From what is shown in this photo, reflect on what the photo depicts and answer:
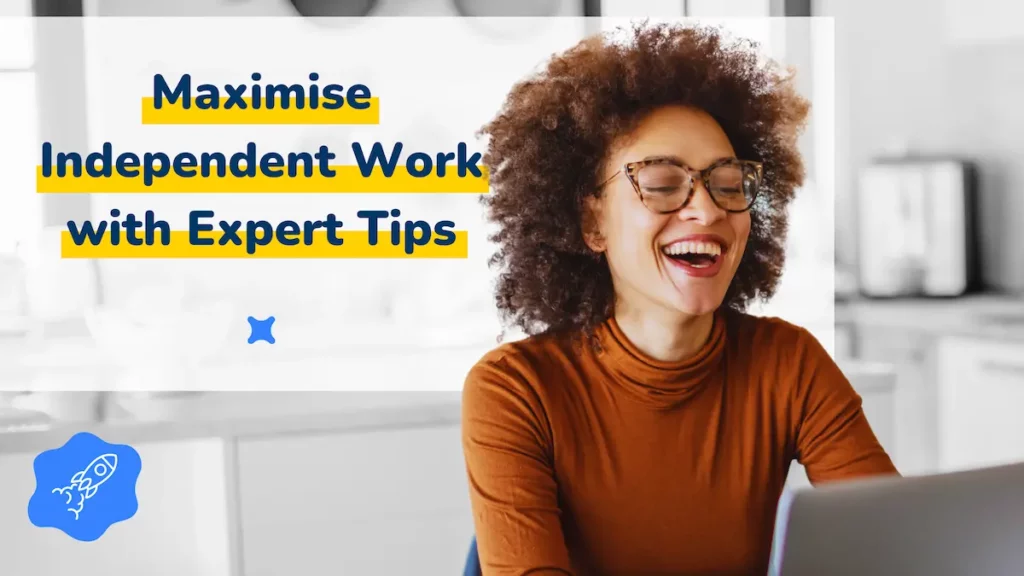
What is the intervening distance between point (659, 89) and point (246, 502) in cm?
102

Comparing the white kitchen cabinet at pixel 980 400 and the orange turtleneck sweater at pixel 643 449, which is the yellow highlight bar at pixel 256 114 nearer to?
the white kitchen cabinet at pixel 980 400

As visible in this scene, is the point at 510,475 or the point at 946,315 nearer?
the point at 510,475

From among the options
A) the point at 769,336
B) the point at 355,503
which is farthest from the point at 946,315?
the point at 769,336

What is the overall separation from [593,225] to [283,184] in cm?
161

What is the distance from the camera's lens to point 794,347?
45.9 inches

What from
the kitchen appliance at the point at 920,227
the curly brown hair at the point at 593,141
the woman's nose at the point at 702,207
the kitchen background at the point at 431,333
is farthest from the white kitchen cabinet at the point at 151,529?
the kitchen appliance at the point at 920,227

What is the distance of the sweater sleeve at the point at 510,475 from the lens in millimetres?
1005

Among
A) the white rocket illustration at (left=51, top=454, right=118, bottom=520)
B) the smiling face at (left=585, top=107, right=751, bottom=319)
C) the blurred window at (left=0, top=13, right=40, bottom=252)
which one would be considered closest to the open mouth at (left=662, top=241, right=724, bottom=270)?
the smiling face at (left=585, top=107, right=751, bottom=319)

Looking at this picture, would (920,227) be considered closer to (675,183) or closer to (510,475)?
(675,183)

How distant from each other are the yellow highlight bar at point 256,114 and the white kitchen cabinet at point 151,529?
0.98 metres

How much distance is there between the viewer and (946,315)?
2.52m

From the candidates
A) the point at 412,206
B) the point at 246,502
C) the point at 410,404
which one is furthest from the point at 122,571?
the point at 412,206

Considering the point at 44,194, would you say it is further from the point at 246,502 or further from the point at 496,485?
the point at 496,485

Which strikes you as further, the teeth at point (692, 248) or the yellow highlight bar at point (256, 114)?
the yellow highlight bar at point (256, 114)
